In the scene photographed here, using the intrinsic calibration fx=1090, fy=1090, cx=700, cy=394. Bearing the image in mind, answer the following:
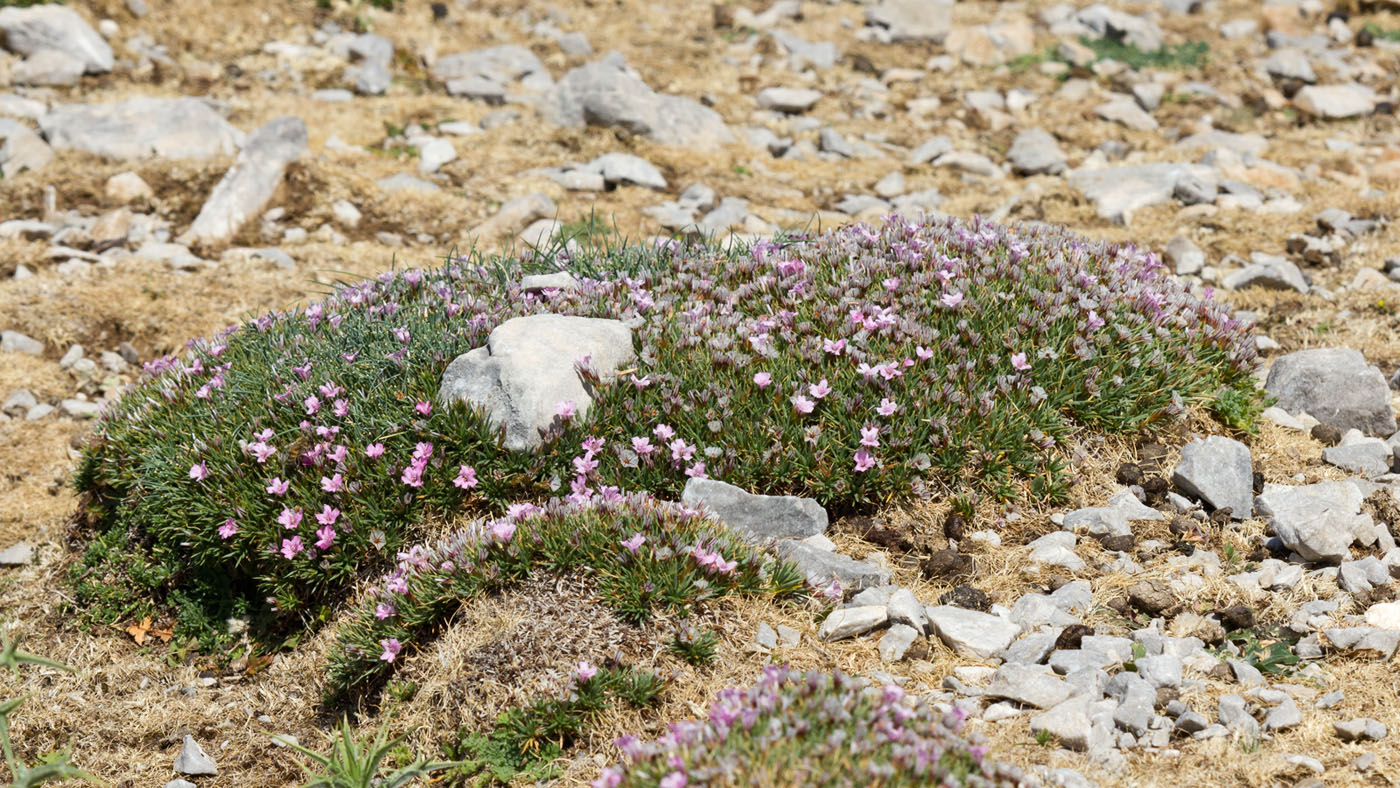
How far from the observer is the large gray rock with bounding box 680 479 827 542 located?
5.70m

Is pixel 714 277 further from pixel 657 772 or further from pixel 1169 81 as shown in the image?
pixel 1169 81

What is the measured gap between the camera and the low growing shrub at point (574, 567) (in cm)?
495

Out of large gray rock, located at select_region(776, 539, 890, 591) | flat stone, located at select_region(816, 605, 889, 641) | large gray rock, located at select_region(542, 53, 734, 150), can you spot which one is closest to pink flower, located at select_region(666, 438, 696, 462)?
large gray rock, located at select_region(776, 539, 890, 591)

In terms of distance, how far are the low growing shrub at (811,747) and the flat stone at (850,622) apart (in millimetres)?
954

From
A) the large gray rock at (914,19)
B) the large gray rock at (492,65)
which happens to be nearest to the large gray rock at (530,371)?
the large gray rock at (492,65)

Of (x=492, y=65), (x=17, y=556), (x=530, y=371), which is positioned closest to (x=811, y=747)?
(x=530, y=371)

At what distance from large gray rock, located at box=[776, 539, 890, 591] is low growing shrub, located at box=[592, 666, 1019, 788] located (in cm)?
136

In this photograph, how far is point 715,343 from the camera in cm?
628

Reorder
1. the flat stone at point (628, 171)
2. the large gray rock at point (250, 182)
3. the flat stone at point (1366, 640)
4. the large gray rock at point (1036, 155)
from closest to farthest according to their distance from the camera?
the flat stone at point (1366, 640) → the large gray rock at point (250, 182) → the flat stone at point (628, 171) → the large gray rock at point (1036, 155)

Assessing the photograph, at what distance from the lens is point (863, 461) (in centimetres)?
580

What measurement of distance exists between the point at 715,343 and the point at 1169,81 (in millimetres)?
13253

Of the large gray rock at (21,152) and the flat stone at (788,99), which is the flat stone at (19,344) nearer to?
the large gray rock at (21,152)

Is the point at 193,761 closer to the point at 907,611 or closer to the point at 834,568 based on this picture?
the point at 834,568

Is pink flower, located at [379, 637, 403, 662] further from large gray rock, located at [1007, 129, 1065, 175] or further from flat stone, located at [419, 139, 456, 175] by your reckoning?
large gray rock, located at [1007, 129, 1065, 175]
